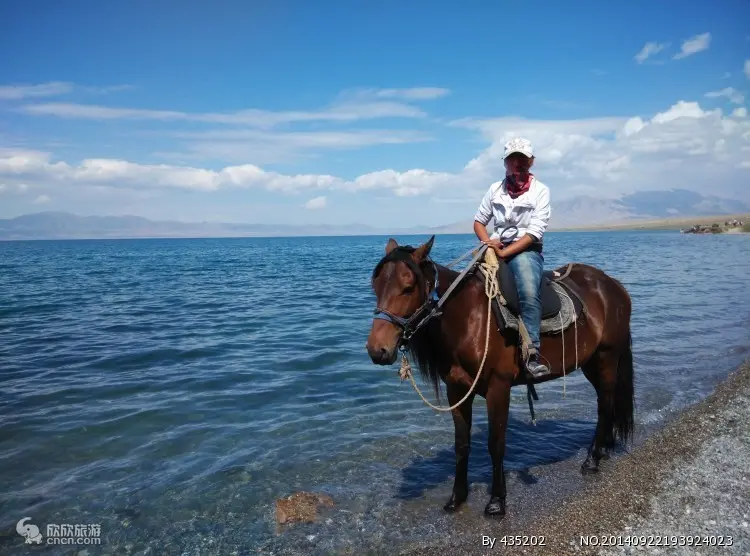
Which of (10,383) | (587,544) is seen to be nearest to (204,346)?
(10,383)

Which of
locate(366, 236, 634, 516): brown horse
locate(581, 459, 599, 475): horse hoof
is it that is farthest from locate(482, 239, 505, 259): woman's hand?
locate(581, 459, 599, 475): horse hoof

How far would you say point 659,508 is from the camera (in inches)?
198

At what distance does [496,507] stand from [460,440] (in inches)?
34.5

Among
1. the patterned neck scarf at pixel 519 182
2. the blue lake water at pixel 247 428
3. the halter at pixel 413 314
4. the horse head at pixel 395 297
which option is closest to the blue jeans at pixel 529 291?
the patterned neck scarf at pixel 519 182

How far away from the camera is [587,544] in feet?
14.8

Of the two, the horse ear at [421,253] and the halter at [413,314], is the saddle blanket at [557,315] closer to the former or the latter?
the halter at [413,314]

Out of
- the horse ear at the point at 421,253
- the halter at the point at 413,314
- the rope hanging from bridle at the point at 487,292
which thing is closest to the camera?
the halter at the point at 413,314

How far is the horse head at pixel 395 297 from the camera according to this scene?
13.8 ft

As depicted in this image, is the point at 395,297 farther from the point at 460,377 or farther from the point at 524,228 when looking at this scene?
the point at 524,228

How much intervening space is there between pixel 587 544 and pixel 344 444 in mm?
4329

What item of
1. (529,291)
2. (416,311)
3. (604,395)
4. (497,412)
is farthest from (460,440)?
(604,395)

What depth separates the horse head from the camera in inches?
166

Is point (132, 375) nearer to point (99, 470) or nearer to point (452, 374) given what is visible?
point (99, 470)

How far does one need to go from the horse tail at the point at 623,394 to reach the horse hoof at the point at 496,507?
2.65 meters
